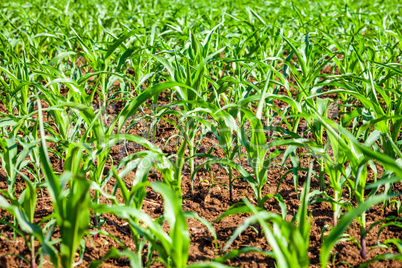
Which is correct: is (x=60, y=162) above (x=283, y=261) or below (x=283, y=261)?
below

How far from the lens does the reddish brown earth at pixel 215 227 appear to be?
5.26 feet

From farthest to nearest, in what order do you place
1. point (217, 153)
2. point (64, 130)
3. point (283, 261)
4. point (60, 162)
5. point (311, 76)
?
point (217, 153) < point (60, 162) < point (311, 76) < point (64, 130) < point (283, 261)

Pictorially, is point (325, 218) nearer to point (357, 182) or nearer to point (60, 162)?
point (357, 182)

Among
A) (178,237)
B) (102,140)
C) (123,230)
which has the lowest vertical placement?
(123,230)

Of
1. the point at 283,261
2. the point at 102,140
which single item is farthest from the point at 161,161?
the point at 283,261

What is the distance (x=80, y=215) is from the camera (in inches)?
46.3

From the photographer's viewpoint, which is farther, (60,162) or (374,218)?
(60,162)

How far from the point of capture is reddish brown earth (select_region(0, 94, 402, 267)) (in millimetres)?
1604

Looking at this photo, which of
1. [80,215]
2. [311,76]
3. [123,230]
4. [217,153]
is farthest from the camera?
[217,153]

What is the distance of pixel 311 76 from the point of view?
219 cm

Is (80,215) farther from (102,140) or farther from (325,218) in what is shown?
(325,218)

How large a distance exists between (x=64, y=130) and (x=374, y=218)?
5.14 feet

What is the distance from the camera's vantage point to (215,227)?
1866 mm

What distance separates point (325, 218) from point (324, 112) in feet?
1.66
